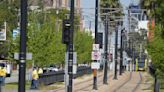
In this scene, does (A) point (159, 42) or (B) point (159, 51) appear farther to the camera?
(A) point (159, 42)

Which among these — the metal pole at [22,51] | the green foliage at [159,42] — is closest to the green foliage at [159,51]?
the green foliage at [159,42]

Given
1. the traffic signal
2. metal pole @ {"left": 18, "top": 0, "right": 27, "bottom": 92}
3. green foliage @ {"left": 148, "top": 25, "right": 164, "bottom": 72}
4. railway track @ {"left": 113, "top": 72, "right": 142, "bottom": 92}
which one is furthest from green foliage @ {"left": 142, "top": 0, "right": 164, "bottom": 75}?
metal pole @ {"left": 18, "top": 0, "right": 27, "bottom": 92}

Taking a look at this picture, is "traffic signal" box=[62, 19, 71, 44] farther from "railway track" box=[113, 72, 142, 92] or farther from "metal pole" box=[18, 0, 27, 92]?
"railway track" box=[113, 72, 142, 92]

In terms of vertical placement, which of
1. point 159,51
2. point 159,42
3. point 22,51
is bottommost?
point 159,51

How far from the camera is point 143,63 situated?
129375mm

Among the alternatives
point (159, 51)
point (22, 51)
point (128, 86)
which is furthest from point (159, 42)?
point (22, 51)

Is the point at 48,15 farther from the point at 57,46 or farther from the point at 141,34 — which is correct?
the point at 141,34

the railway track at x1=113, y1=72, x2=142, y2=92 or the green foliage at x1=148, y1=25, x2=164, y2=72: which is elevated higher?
the green foliage at x1=148, y1=25, x2=164, y2=72

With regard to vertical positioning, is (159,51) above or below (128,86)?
above

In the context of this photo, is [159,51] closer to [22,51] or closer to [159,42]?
[159,42]

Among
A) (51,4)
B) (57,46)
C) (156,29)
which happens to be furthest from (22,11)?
(51,4)

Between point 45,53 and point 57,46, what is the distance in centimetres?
452

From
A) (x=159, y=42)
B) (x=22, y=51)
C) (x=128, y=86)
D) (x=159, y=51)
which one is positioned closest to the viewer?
(x=22, y=51)

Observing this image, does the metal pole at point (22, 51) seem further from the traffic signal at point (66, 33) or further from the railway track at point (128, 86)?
the railway track at point (128, 86)
